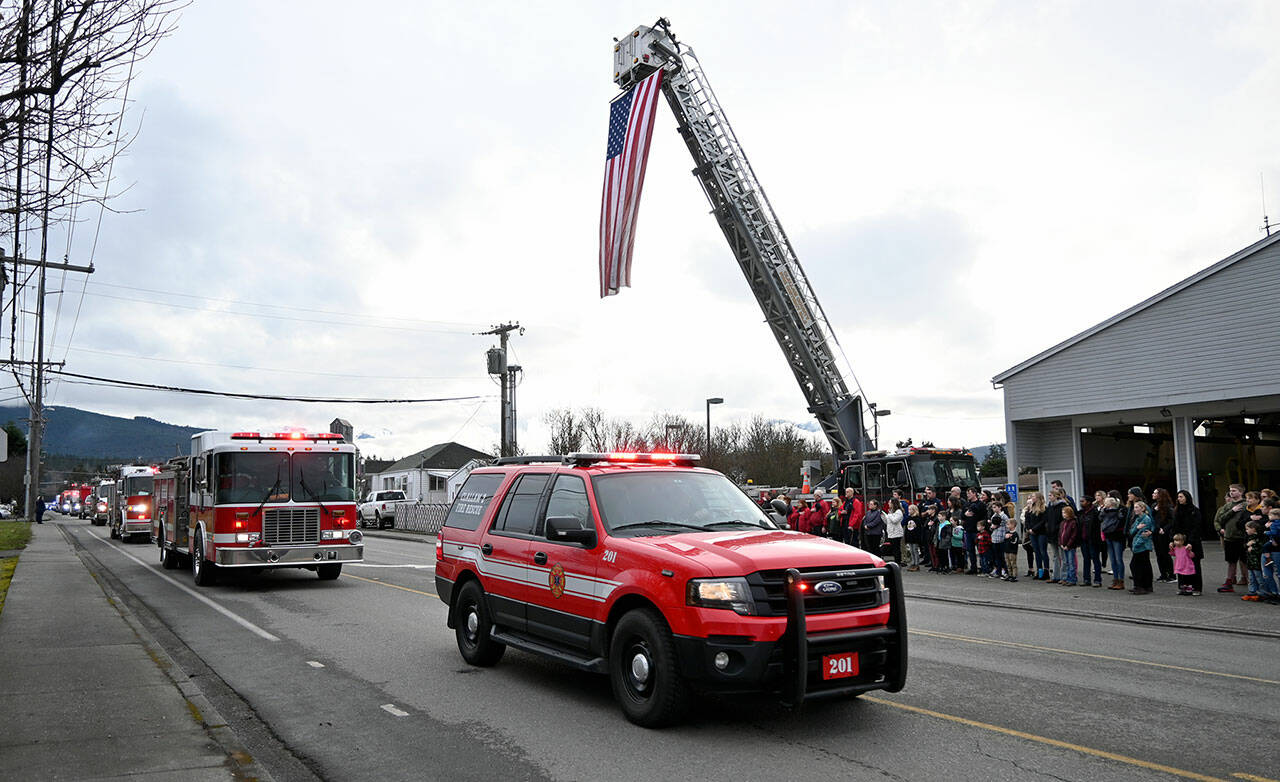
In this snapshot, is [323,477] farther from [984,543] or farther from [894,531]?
[984,543]

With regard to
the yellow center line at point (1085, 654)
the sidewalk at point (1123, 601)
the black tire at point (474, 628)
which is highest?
the black tire at point (474, 628)

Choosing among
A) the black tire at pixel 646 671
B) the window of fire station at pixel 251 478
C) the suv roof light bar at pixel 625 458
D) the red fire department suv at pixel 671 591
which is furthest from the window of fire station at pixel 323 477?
the black tire at pixel 646 671

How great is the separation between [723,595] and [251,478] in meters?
12.1

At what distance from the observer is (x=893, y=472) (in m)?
24.5

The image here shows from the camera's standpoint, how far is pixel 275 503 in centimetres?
1575

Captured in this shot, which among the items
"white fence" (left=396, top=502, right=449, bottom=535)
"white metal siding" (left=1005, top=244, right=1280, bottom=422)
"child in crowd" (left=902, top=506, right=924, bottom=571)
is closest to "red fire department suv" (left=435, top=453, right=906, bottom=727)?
"child in crowd" (left=902, top=506, right=924, bottom=571)

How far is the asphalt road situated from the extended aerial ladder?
15.0 m

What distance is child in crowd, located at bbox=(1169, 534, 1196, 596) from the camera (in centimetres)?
1480

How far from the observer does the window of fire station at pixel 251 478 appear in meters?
15.6

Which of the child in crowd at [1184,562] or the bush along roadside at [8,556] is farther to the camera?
the bush along roadside at [8,556]

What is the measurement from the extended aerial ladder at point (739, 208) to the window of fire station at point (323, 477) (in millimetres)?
13127

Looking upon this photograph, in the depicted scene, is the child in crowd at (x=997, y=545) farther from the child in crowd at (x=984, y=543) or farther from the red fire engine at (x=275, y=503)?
the red fire engine at (x=275, y=503)

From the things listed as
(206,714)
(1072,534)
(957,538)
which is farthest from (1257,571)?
(206,714)

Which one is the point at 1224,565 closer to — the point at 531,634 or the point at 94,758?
the point at 531,634
